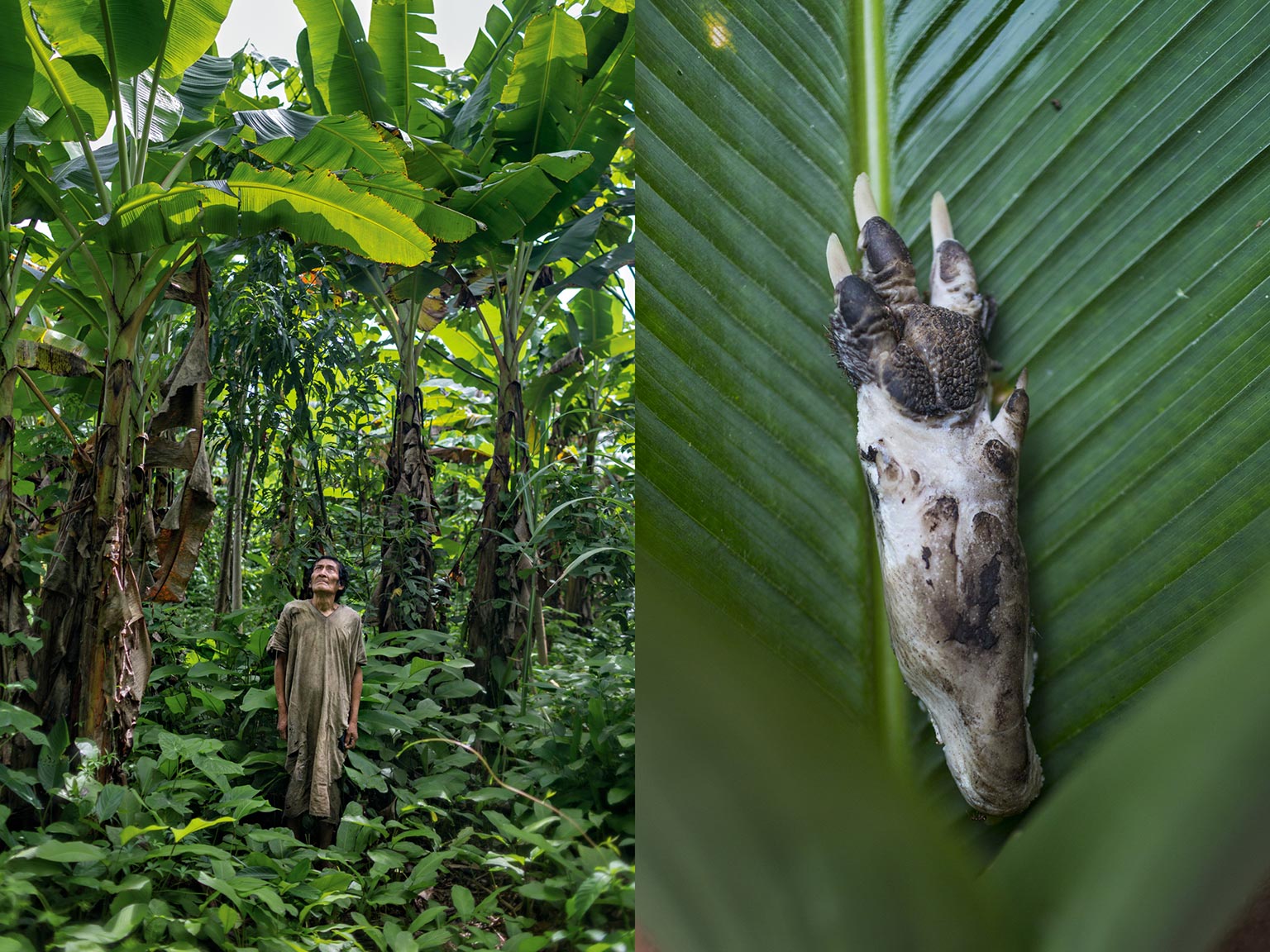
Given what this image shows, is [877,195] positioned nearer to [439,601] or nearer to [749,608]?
[749,608]

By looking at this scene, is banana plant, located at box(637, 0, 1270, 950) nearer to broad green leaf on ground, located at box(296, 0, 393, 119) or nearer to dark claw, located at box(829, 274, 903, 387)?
dark claw, located at box(829, 274, 903, 387)

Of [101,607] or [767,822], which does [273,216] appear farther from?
[767,822]

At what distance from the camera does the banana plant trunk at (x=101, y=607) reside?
602 millimetres

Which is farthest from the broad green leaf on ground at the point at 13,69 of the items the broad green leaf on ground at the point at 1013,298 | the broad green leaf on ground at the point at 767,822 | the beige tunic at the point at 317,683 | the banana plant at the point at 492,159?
the broad green leaf on ground at the point at 767,822

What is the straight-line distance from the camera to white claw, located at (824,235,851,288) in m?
0.32

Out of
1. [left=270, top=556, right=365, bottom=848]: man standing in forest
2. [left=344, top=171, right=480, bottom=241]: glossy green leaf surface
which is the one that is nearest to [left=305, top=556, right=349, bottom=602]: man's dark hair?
[left=270, top=556, right=365, bottom=848]: man standing in forest

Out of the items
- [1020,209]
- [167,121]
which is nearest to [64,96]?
[167,121]

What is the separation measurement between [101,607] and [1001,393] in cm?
69

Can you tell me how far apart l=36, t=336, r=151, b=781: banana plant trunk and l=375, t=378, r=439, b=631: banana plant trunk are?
0.20 meters

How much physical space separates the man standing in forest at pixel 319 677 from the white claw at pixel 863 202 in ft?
1.66

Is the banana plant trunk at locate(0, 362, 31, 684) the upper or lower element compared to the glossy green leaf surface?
lower

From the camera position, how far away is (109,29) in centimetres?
66

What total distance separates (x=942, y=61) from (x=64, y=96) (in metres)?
0.71

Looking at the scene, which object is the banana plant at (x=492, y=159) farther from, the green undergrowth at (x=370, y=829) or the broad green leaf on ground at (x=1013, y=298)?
the broad green leaf on ground at (x=1013, y=298)
